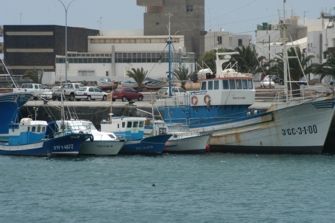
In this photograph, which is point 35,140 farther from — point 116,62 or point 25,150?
point 116,62

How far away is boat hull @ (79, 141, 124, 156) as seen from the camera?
67438 mm

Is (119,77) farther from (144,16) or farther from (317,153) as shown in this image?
(317,153)

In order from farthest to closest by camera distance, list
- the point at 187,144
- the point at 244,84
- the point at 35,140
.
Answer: the point at 244,84 → the point at 187,144 → the point at 35,140

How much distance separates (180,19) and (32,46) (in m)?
44.6

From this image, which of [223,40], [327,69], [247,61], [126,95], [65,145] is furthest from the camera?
[223,40]

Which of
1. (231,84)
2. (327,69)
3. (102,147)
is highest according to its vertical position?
(327,69)

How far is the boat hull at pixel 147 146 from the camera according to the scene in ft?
224

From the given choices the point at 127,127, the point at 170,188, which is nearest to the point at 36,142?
the point at 127,127

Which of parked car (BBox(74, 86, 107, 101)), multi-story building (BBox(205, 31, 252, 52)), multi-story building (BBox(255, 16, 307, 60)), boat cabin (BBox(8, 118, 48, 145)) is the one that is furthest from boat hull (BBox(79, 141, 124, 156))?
multi-story building (BBox(205, 31, 252, 52))

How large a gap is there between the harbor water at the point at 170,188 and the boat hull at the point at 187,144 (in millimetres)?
1361

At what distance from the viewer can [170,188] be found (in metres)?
51.3

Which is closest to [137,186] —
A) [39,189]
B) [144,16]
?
[39,189]

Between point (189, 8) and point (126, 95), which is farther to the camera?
point (189, 8)

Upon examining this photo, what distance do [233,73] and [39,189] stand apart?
74.5 ft
